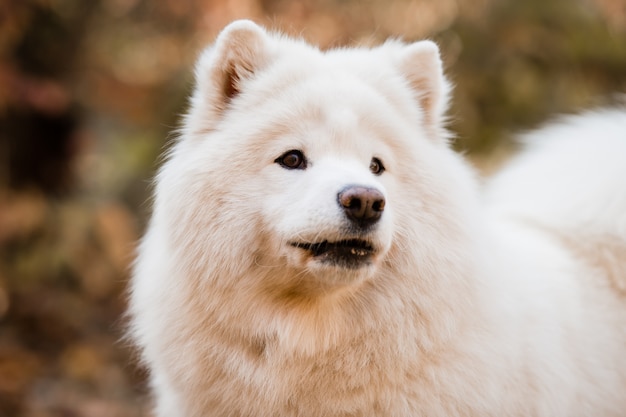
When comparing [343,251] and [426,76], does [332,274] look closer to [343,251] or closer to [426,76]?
[343,251]

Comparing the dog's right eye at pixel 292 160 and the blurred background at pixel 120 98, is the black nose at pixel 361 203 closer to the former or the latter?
the dog's right eye at pixel 292 160

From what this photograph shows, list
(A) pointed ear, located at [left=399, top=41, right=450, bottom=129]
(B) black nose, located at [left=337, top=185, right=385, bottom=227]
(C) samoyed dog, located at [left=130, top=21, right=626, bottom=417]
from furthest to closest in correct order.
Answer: (A) pointed ear, located at [left=399, top=41, right=450, bottom=129] → (C) samoyed dog, located at [left=130, top=21, right=626, bottom=417] → (B) black nose, located at [left=337, top=185, right=385, bottom=227]

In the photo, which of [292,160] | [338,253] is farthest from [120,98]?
[338,253]

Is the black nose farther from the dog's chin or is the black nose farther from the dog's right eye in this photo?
the dog's right eye

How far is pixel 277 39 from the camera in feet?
11.5

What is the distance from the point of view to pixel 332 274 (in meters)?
2.80

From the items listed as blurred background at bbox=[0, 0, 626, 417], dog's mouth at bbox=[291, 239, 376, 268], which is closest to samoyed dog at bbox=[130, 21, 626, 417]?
dog's mouth at bbox=[291, 239, 376, 268]

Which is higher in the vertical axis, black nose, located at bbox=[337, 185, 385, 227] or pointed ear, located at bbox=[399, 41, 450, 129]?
pointed ear, located at bbox=[399, 41, 450, 129]

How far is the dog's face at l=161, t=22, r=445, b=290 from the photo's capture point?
2771mm

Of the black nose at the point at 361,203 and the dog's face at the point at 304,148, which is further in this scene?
the dog's face at the point at 304,148

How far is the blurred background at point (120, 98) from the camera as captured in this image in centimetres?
716

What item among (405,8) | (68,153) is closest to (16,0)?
(68,153)

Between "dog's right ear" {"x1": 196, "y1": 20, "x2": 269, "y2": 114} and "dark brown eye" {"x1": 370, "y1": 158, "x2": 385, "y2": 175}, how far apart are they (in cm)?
76

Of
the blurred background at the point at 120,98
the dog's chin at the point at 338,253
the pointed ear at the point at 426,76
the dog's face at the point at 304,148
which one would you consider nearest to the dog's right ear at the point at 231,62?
the dog's face at the point at 304,148
